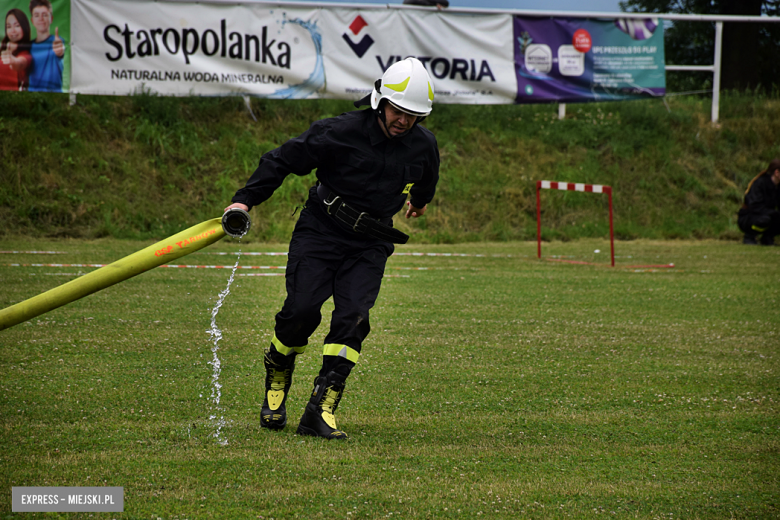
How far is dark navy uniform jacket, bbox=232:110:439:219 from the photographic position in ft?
14.9

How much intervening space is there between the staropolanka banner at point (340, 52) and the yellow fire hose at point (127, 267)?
12.7m

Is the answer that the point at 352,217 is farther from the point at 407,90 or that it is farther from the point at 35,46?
the point at 35,46

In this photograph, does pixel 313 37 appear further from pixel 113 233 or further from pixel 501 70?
pixel 113 233

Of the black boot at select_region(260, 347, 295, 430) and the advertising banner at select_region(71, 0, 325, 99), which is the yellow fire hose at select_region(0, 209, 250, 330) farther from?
the advertising banner at select_region(71, 0, 325, 99)

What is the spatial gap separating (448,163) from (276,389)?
1346 cm

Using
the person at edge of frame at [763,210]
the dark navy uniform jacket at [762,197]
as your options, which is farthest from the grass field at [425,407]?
the dark navy uniform jacket at [762,197]

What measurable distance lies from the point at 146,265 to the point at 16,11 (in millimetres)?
13152

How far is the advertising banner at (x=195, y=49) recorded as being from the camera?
15477mm

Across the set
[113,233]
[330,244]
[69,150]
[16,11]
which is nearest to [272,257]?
[113,233]

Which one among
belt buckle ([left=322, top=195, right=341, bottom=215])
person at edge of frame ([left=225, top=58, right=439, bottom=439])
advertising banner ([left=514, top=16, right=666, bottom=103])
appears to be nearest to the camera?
person at edge of frame ([left=225, top=58, right=439, bottom=439])

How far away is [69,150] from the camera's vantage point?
1545 centimetres

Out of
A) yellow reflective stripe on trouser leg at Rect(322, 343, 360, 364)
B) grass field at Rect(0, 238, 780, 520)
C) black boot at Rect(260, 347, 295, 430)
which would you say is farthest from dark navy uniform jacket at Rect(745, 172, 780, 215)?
black boot at Rect(260, 347, 295, 430)

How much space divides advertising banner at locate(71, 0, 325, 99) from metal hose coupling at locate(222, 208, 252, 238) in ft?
41.7

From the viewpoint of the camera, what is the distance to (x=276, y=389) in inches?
181
